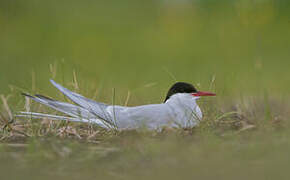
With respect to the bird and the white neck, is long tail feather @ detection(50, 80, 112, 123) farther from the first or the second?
the white neck

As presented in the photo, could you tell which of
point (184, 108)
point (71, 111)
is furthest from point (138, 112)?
point (71, 111)

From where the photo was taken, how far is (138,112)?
10.6 feet

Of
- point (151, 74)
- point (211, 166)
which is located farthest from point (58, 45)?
point (211, 166)

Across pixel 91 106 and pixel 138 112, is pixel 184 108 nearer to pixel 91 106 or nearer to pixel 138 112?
pixel 138 112

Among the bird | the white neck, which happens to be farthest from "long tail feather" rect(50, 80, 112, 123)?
the white neck

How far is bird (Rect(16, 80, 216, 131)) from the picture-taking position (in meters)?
3.20

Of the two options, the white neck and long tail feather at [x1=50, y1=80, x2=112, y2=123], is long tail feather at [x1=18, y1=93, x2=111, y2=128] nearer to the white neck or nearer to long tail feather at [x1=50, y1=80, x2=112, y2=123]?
long tail feather at [x1=50, y1=80, x2=112, y2=123]

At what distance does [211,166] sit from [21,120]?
6.47 ft

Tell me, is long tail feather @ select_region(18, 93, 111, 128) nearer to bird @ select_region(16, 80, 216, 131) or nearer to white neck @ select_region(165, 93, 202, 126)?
bird @ select_region(16, 80, 216, 131)

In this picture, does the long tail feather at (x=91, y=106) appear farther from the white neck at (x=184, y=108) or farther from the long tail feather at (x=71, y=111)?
the white neck at (x=184, y=108)

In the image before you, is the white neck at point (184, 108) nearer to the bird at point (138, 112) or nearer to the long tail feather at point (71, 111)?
the bird at point (138, 112)

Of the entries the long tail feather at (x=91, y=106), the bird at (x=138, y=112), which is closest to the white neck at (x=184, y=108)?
the bird at (x=138, y=112)

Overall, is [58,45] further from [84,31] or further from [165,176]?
[165,176]

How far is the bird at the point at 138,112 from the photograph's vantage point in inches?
126
